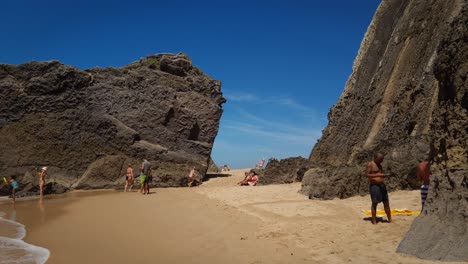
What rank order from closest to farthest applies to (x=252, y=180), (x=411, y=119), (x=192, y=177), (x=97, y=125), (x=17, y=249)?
(x=17, y=249) < (x=411, y=119) < (x=252, y=180) < (x=192, y=177) < (x=97, y=125)

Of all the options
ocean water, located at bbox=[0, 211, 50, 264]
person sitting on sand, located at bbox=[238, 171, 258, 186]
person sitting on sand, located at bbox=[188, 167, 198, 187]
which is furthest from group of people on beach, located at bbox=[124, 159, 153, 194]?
ocean water, located at bbox=[0, 211, 50, 264]

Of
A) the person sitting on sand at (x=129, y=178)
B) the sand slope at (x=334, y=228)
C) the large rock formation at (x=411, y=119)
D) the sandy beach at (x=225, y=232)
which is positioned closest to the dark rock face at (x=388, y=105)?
the large rock formation at (x=411, y=119)

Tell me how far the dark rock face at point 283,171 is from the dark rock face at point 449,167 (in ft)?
46.2

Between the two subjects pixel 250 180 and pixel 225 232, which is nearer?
pixel 225 232

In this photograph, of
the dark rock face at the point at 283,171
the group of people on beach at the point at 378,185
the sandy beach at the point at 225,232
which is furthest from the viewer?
the dark rock face at the point at 283,171

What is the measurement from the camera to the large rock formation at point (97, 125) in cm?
2167

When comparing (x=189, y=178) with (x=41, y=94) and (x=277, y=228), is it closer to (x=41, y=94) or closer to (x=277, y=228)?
(x=41, y=94)

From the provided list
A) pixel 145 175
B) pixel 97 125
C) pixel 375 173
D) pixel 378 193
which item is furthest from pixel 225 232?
pixel 97 125

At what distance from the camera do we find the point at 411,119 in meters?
13.9

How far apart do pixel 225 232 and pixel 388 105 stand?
38.9ft

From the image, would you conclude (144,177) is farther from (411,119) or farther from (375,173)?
(375,173)

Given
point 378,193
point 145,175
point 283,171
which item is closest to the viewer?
point 378,193

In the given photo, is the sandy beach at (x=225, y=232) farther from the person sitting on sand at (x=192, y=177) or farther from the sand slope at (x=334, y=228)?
the person sitting on sand at (x=192, y=177)

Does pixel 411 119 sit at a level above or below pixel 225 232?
above
